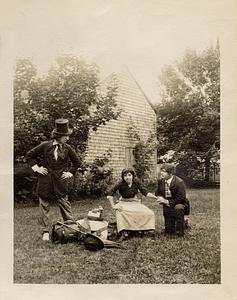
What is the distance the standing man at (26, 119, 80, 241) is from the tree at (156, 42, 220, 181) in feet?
0.85

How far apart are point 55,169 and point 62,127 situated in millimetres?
123

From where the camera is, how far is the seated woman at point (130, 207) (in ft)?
4.00

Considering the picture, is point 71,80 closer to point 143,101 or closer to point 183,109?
point 143,101

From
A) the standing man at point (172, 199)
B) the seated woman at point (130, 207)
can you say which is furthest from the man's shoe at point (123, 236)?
the standing man at point (172, 199)

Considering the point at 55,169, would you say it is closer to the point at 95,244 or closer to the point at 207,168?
the point at 95,244

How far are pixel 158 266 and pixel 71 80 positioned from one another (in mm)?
572

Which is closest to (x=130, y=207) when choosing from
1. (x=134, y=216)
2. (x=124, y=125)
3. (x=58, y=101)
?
(x=134, y=216)

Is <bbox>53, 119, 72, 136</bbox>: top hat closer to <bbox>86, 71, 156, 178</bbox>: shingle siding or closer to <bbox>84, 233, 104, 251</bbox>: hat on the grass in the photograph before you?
<bbox>86, 71, 156, 178</bbox>: shingle siding

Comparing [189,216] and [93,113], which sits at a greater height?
[93,113]

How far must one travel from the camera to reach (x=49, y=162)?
1249mm

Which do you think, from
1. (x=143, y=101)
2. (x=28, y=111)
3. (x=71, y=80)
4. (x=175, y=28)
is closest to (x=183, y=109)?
(x=143, y=101)

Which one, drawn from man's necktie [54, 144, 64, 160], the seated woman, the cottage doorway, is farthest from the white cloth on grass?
man's necktie [54, 144, 64, 160]

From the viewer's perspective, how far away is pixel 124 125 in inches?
47.6

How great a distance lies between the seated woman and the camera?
122cm
